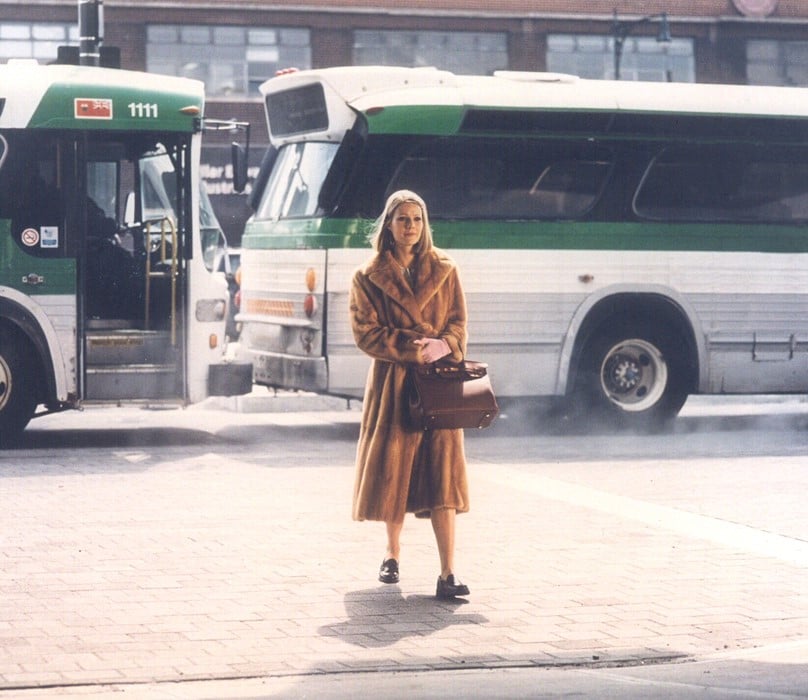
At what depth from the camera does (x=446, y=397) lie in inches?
310

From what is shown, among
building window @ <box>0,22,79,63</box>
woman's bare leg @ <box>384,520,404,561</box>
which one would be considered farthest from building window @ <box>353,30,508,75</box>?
woman's bare leg @ <box>384,520,404,561</box>

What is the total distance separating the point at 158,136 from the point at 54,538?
220 inches

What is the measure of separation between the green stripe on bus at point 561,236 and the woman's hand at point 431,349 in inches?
276

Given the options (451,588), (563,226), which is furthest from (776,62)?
(451,588)

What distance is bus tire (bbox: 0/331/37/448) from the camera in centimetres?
1402

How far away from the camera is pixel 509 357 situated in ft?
50.0

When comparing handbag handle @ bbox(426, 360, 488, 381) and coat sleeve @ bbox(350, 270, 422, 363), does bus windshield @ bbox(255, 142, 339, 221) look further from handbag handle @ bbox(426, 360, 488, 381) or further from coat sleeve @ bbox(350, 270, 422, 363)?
handbag handle @ bbox(426, 360, 488, 381)

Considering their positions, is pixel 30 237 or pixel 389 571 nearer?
pixel 389 571

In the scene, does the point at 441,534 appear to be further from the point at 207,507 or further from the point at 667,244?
the point at 667,244

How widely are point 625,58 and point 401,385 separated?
1503 inches

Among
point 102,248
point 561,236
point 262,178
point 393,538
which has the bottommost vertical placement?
point 393,538

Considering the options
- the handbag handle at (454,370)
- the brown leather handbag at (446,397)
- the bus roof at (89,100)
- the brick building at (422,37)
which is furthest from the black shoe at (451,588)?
the brick building at (422,37)

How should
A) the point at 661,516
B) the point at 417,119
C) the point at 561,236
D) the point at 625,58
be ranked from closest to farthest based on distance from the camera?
the point at 661,516 → the point at 417,119 → the point at 561,236 → the point at 625,58

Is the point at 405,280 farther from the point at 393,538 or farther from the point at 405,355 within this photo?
the point at 393,538
